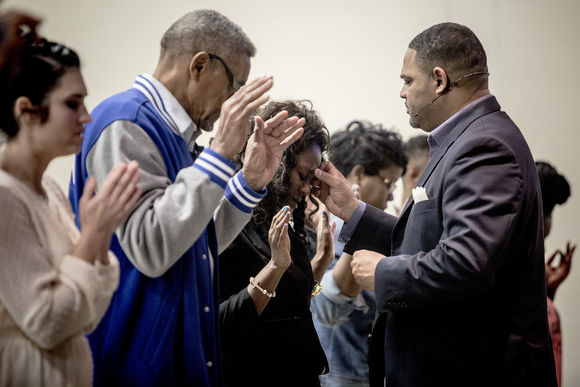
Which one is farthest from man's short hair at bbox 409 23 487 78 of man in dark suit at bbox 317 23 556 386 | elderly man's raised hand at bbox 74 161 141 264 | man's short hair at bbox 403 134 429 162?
man's short hair at bbox 403 134 429 162

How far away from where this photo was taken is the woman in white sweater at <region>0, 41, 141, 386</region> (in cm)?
90

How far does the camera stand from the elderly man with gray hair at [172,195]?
1.15 m

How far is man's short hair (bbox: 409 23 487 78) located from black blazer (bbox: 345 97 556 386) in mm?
211

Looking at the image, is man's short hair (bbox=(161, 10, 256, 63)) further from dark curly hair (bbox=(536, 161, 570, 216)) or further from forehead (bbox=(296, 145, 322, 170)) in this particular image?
dark curly hair (bbox=(536, 161, 570, 216))

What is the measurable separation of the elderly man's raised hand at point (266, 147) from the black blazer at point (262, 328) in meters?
0.38

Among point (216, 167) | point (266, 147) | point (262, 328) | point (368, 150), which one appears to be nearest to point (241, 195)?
point (266, 147)

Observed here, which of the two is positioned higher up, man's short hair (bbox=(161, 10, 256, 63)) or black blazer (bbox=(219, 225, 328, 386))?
man's short hair (bbox=(161, 10, 256, 63))

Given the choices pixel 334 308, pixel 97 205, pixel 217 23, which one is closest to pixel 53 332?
pixel 97 205

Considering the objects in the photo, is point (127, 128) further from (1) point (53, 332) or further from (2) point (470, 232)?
(2) point (470, 232)

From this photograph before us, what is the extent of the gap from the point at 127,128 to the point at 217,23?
406 millimetres

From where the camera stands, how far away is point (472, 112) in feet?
5.62

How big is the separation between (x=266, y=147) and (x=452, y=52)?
69cm

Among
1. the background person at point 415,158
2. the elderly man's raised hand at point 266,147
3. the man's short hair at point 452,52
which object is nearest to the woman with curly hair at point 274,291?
the elderly man's raised hand at point 266,147

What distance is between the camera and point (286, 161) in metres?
2.00
